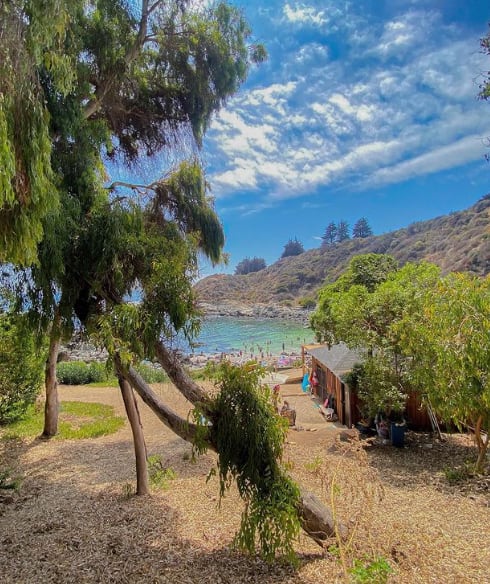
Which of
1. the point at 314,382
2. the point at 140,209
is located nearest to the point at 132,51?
the point at 140,209

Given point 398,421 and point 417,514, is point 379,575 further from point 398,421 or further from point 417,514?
point 398,421

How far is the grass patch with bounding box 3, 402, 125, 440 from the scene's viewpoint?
9.90 m

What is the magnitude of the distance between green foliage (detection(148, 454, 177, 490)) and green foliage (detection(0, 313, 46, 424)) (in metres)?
3.32

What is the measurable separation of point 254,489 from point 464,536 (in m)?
2.81

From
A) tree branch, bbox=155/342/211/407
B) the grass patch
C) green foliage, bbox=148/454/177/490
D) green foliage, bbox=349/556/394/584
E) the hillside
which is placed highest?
the hillside

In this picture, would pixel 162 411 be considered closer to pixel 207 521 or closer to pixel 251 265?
pixel 207 521

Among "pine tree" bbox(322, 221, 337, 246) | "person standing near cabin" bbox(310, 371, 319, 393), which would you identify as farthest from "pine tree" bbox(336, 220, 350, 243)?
"person standing near cabin" bbox(310, 371, 319, 393)

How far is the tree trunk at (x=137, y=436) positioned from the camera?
5.97 metres

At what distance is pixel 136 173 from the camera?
6695mm

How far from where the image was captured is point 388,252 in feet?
265

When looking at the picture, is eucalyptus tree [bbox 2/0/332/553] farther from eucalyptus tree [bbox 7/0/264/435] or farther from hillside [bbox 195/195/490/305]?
hillside [bbox 195/195/490/305]

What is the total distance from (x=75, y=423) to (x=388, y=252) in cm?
7973

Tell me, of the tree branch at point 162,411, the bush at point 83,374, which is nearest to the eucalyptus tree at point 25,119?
the tree branch at point 162,411

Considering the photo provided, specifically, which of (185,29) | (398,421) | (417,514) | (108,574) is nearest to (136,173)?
(185,29)
